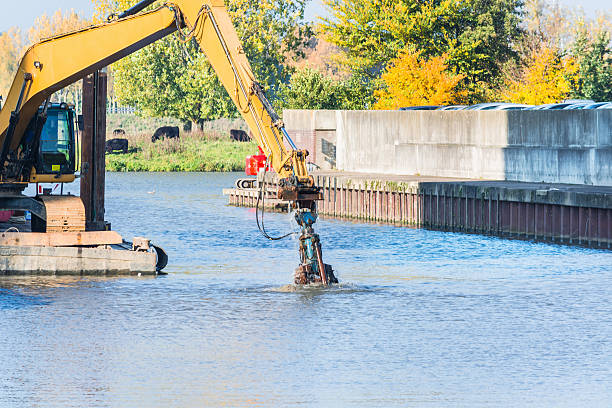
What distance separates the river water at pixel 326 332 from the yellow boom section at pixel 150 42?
3625 millimetres

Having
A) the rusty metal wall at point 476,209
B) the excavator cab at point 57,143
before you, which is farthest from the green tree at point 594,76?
the excavator cab at point 57,143

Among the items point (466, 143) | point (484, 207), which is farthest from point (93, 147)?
point (466, 143)

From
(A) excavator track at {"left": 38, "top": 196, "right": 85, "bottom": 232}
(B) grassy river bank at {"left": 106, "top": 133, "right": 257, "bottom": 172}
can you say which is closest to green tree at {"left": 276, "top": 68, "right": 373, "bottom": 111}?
(B) grassy river bank at {"left": 106, "top": 133, "right": 257, "bottom": 172}

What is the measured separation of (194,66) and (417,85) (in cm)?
2841

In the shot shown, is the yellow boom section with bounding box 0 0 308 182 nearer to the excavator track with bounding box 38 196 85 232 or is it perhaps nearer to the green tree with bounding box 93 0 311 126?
the excavator track with bounding box 38 196 85 232

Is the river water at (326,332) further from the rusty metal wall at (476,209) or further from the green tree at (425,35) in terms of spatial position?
the green tree at (425,35)

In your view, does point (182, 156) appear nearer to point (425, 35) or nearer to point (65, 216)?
point (425, 35)

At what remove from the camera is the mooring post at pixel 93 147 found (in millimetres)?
34125

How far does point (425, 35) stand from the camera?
81312mm

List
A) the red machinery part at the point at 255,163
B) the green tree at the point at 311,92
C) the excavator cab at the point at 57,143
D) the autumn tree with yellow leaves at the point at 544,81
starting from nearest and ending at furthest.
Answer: the excavator cab at the point at 57,143 < the red machinery part at the point at 255,163 < the autumn tree with yellow leaves at the point at 544,81 < the green tree at the point at 311,92

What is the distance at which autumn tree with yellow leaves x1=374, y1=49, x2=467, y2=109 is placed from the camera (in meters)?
73.5

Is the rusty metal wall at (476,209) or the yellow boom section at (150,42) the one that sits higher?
the yellow boom section at (150,42)

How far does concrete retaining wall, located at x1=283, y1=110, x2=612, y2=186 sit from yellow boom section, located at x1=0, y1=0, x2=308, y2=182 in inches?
760

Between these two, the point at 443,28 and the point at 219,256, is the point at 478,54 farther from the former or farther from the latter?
the point at 219,256
